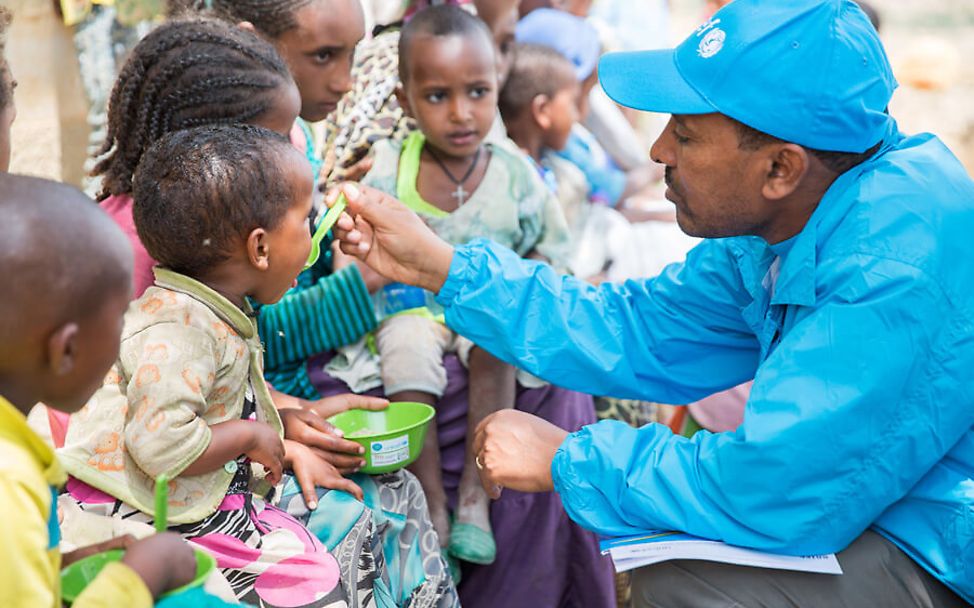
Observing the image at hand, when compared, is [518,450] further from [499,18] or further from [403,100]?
[499,18]

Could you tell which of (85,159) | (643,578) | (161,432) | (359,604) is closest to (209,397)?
(161,432)

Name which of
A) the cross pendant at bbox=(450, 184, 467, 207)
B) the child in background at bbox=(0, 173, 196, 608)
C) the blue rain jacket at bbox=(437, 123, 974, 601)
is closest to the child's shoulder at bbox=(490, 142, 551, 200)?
the cross pendant at bbox=(450, 184, 467, 207)

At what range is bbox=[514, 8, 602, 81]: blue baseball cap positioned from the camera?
485 cm

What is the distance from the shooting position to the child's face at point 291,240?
2.10 meters

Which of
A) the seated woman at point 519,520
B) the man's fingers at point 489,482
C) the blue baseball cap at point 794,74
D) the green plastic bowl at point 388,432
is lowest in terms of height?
A: the seated woman at point 519,520

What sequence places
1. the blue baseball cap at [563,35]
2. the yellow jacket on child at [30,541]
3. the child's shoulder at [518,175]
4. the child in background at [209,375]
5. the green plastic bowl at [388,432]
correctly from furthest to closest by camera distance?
the blue baseball cap at [563,35] → the child's shoulder at [518,175] → the green plastic bowl at [388,432] → the child in background at [209,375] → the yellow jacket on child at [30,541]

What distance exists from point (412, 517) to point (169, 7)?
1616 mm

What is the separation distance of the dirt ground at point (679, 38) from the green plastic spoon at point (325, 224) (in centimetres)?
123

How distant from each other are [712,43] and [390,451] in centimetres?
114

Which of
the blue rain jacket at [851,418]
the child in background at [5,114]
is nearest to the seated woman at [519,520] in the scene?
the blue rain jacket at [851,418]

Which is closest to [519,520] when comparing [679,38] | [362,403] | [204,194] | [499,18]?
[362,403]

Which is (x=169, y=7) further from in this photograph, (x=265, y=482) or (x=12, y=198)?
(x=12, y=198)

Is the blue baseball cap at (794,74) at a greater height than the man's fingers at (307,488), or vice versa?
the blue baseball cap at (794,74)

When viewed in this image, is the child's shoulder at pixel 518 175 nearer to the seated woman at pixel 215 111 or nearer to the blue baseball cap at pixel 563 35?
the seated woman at pixel 215 111
